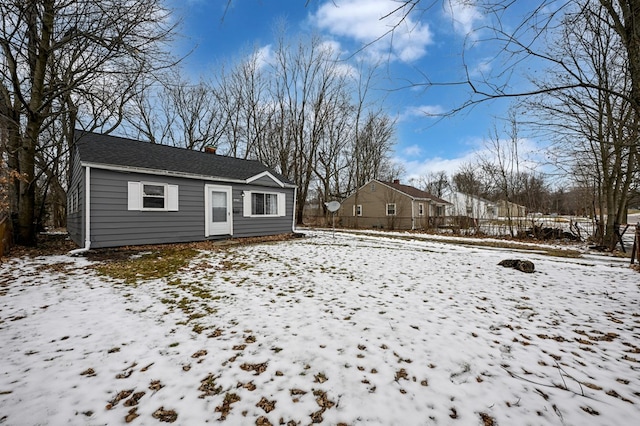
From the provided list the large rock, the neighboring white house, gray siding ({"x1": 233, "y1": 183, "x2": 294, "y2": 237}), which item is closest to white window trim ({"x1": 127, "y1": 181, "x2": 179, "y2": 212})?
gray siding ({"x1": 233, "y1": 183, "x2": 294, "y2": 237})

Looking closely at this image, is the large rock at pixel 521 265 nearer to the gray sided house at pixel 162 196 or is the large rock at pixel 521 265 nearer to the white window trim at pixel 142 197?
the gray sided house at pixel 162 196

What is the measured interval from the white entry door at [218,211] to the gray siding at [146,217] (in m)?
0.19

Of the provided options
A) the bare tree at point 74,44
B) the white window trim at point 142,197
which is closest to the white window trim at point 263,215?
the white window trim at point 142,197

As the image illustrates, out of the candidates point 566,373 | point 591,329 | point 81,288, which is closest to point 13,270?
point 81,288

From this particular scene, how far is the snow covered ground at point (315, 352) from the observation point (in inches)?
77.9

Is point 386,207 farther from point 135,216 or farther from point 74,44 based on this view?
point 74,44

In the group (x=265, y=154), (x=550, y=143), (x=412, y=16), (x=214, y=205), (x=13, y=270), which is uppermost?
(x=265, y=154)

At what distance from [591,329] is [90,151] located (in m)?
12.6

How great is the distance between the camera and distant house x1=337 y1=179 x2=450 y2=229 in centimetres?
2341

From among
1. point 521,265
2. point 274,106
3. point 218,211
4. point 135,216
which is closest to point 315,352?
point 521,265

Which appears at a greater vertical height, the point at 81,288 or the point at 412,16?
the point at 412,16

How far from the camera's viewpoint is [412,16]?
2.38 metres

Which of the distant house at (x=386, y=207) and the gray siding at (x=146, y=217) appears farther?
the distant house at (x=386, y=207)

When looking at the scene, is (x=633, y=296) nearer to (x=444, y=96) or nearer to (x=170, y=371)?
(x=444, y=96)
